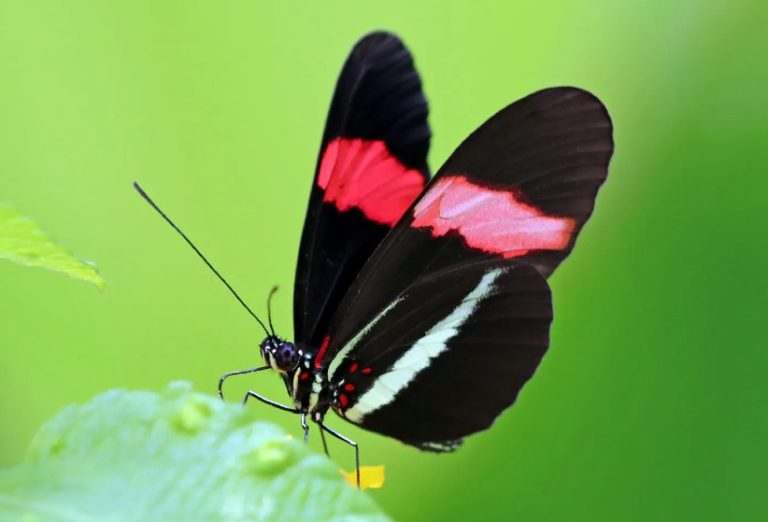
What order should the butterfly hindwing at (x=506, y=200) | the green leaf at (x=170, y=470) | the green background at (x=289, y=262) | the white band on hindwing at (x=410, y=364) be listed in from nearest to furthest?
the green leaf at (x=170, y=470) → the butterfly hindwing at (x=506, y=200) → the white band on hindwing at (x=410, y=364) → the green background at (x=289, y=262)

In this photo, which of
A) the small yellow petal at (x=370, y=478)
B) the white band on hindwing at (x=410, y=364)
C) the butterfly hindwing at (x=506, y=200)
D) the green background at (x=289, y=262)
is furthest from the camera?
the green background at (x=289, y=262)

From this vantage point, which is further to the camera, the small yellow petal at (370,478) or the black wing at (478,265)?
the black wing at (478,265)

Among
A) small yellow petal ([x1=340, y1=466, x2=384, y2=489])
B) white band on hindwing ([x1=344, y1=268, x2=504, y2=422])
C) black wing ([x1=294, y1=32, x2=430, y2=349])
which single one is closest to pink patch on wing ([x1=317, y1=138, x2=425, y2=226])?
black wing ([x1=294, y1=32, x2=430, y2=349])

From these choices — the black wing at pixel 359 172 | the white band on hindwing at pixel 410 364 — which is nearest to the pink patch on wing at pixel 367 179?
the black wing at pixel 359 172

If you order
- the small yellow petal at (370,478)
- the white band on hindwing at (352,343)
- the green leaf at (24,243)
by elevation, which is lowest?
the small yellow petal at (370,478)

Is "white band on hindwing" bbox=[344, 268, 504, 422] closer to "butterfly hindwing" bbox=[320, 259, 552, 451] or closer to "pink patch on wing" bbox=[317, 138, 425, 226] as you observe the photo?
"butterfly hindwing" bbox=[320, 259, 552, 451]

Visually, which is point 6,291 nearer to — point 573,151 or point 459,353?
point 459,353

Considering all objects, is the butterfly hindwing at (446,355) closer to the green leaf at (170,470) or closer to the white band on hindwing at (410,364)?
the white band on hindwing at (410,364)
